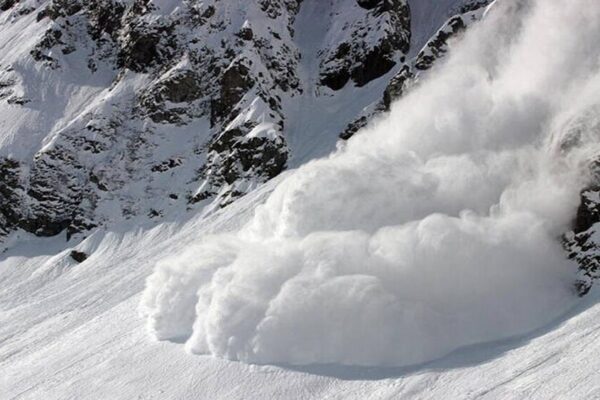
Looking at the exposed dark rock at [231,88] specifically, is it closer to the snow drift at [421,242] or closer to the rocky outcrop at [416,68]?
the rocky outcrop at [416,68]

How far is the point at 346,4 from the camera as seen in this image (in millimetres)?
73438

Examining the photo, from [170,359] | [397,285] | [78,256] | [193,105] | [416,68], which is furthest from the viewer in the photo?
[193,105]

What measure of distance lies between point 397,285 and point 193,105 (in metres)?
39.0

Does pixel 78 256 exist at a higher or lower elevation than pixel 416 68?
higher

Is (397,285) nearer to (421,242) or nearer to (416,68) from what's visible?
(421,242)

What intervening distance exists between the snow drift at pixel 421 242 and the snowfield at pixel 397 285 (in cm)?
10

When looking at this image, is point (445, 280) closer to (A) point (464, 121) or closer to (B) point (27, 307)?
(A) point (464, 121)

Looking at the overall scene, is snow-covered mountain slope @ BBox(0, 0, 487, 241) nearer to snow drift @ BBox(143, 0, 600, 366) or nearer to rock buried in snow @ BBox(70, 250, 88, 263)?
rock buried in snow @ BBox(70, 250, 88, 263)

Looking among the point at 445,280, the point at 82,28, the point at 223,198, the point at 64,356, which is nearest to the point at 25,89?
the point at 82,28

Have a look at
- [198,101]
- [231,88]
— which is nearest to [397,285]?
[231,88]

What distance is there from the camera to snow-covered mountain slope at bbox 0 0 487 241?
63000mm

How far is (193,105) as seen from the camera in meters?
68.9

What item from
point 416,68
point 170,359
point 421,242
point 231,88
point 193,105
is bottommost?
point 421,242

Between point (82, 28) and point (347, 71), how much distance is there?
3222 centimetres
